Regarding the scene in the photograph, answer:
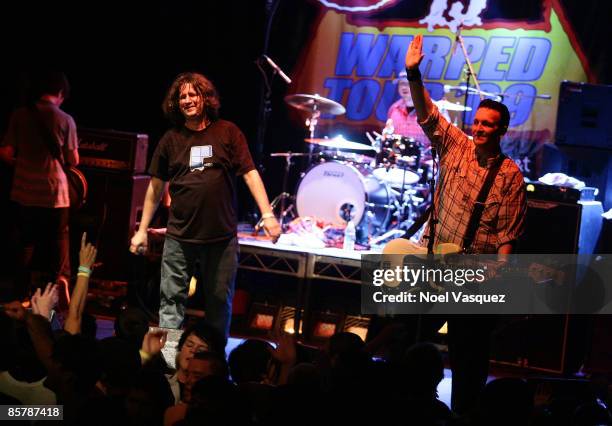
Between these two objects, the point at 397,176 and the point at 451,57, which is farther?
Result: the point at 451,57

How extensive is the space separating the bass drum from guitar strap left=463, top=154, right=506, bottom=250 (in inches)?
165

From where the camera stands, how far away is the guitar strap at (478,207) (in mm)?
4754

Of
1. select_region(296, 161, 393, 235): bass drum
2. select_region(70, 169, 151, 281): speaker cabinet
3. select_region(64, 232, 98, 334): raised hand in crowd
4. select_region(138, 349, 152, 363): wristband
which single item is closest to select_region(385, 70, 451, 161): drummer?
select_region(296, 161, 393, 235): bass drum

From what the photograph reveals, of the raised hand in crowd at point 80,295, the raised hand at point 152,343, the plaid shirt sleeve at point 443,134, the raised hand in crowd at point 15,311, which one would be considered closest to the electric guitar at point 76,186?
the raised hand in crowd at point 80,295

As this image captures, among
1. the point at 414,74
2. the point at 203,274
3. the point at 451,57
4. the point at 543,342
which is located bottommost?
the point at 543,342

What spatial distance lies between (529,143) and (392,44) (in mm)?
1993

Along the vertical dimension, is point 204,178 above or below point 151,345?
above

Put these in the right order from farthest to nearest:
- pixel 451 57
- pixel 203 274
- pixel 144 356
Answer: pixel 451 57
pixel 203 274
pixel 144 356

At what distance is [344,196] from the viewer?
29.8 feet

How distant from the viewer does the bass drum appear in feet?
29.7

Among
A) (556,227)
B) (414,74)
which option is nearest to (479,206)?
(414,74)

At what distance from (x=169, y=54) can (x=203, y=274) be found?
5.22 meters

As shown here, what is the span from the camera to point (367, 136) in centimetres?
1023

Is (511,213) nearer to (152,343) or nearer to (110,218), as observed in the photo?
(152,343)
